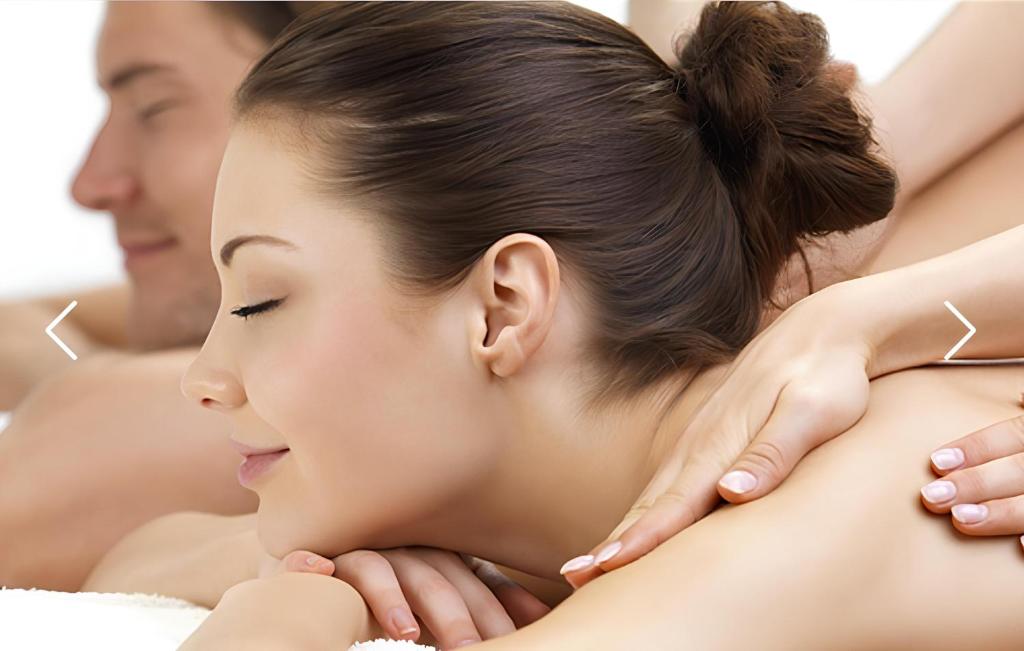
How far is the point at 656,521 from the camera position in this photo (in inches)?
38.7

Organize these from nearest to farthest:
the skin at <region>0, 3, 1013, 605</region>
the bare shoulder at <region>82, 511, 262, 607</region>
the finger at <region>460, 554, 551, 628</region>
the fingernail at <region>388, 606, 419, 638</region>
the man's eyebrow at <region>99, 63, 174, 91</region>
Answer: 1. the fingernail at <region>388, 606, 419, 638</region>
2. the finger at <region>460, 554, 551, 628</region>
3. the bare shoulder at <region>82, 511, 262, 607</region>
4. the skin at <region>0, 3, 1013, 605</region>
5. the man's eyebrow at <region>99, 63, 174, 91</region>

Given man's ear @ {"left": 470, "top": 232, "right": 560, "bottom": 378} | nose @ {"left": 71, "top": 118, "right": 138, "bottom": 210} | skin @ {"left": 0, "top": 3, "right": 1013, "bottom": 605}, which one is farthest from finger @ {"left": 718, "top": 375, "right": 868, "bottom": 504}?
nose @ {"left": 71, "top": 118, "right": 138, "bottom": 210}

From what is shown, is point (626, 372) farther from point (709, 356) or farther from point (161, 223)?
point (161, 223)

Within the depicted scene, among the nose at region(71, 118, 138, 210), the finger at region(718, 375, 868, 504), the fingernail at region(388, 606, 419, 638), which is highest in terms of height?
the nose at region(71, 118, 138, 210)

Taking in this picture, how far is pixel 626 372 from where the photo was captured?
1.20 metres

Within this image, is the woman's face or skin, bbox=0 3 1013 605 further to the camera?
skin, bbox=0 3 1013 605

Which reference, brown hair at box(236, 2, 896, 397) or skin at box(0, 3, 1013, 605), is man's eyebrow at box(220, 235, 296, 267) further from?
skin at box(0, 3, 1013, 605)

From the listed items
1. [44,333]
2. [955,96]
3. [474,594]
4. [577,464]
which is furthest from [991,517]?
[44,333]

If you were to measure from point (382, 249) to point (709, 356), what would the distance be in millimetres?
333

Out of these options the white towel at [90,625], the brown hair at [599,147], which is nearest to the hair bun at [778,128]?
the brown hair at [599,147]

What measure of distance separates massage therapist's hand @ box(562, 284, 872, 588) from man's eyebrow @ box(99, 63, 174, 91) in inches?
63.4

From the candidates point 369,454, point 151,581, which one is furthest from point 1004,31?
point 151,581

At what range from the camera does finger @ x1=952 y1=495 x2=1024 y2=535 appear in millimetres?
994

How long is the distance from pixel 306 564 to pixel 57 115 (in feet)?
5.53
